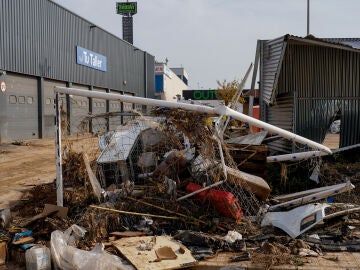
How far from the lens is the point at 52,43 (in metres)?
21.0

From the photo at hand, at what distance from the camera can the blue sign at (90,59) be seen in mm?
23875

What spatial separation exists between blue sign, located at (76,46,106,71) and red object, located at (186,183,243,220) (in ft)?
65.8

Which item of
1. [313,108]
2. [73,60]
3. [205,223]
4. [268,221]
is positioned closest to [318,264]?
[268,221]

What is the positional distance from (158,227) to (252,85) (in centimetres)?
787

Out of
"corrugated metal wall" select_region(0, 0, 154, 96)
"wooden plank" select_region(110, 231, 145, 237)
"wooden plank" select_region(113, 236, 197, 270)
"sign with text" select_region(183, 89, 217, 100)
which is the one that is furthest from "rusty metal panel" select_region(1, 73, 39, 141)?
"sign with text" select_region(183, 89, 217, 100)

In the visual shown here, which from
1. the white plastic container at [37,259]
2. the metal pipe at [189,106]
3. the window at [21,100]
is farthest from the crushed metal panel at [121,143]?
the window at [21,100]

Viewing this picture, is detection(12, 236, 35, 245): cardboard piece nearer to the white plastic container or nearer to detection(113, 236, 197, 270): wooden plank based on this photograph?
the white plastic container

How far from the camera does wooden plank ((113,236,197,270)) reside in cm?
423

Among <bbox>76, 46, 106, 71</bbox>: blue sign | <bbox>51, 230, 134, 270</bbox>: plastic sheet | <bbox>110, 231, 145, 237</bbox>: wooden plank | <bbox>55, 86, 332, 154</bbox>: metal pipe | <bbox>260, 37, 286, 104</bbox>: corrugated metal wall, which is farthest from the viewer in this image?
<bbox>76, 46, 106, 71</bbox>: blue sign

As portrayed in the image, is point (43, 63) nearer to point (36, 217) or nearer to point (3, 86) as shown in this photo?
point (3, 86)

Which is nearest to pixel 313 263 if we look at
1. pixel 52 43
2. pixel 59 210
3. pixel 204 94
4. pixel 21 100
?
pixel 59 210

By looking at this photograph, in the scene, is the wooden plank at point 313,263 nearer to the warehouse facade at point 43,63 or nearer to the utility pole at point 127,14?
the warehouse facade at point 43,63

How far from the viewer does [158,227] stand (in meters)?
5.30

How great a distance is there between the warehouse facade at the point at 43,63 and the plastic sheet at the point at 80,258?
27.6 ft
